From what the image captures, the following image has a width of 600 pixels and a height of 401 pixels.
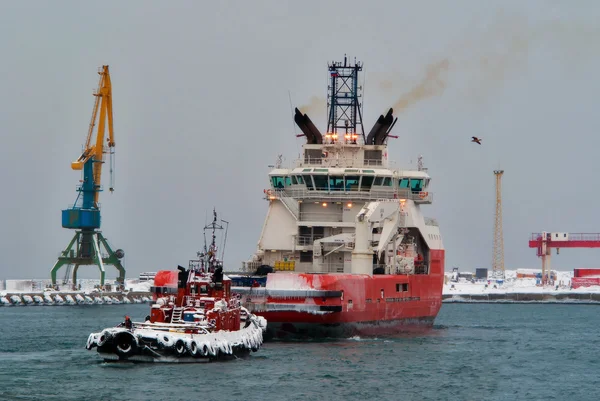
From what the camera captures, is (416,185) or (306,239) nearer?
(306,239)

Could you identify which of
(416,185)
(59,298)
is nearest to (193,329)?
(416,185)

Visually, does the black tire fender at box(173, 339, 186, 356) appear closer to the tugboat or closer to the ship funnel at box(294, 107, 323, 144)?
the tugboat

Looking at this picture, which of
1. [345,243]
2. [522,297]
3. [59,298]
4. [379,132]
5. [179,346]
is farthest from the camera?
[522,297]

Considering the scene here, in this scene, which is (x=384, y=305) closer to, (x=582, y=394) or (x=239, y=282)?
(x=239, y=282)

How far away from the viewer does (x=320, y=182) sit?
62.6m

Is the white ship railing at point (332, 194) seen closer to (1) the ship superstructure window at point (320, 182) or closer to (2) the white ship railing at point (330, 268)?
(1) the ship superstructure window at point (320, 182)

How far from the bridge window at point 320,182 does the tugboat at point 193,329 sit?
13948 millimetres

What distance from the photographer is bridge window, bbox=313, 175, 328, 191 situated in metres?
62.5

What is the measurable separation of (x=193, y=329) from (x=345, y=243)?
59.5 feet

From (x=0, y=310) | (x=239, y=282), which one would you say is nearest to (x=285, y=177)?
(x=239, y=282)

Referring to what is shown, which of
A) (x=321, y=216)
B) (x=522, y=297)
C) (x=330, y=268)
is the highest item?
(x=321, y=216)

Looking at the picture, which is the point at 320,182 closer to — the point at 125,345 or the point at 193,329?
the point at 193,329

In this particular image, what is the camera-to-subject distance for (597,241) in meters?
145

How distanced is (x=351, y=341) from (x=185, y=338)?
14.2m
